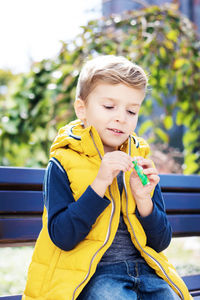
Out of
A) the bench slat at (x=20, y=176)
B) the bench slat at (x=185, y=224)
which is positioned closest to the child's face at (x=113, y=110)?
the bench slat at (x=20, y=176)

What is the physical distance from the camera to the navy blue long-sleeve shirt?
3.75ft

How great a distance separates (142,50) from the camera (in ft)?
9.46

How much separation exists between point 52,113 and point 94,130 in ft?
5.10

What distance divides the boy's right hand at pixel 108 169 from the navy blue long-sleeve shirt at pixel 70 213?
24 millimetres

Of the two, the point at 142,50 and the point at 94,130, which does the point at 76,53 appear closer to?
the point at 142,50

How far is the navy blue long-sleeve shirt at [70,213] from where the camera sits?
3.75ft

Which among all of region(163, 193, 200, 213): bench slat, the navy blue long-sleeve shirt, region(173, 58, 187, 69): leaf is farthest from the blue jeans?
region(173, 58, 187, 69): leaf

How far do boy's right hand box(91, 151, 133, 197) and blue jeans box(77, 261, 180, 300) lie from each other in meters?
0.24

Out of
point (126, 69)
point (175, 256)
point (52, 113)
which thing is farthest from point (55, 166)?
point (175, 256)

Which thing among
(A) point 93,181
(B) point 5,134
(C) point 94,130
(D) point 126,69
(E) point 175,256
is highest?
(D) point 126,69

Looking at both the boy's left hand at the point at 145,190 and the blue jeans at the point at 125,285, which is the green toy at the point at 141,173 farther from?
the blue jeans at the point at 125,285

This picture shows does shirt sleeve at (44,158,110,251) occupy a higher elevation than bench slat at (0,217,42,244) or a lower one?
higher

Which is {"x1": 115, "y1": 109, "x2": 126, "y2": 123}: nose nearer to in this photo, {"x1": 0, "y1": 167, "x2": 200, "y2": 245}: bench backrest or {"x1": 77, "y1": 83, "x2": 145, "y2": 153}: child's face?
{"x1": 77, "y1": 83, "x2": 145, "y2": 153}: child's face

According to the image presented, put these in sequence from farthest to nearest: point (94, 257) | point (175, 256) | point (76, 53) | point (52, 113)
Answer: point (175, 256) < point (76, 53) < point (52, 113) < point (94, 257)
